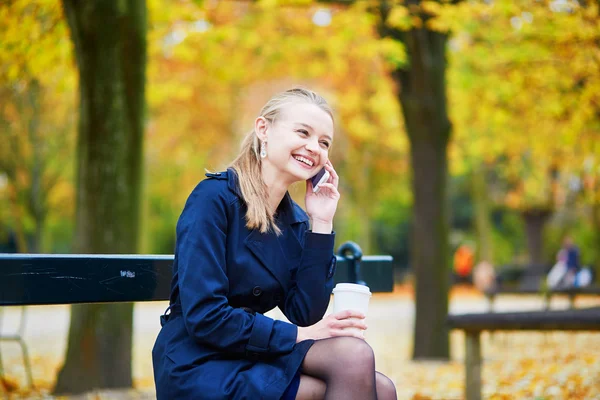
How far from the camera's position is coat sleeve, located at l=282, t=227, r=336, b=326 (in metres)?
2.87

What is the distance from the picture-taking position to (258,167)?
2.91 metres

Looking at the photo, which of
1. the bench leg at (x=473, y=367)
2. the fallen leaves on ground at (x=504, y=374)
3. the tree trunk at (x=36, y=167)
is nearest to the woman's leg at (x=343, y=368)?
the bench leg at (x=473, y=367)

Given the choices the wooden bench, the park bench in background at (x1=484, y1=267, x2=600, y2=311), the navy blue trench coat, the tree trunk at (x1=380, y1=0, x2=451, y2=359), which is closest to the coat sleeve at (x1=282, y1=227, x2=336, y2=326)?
the navy blue trench coat

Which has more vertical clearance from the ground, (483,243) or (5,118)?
(5,118)

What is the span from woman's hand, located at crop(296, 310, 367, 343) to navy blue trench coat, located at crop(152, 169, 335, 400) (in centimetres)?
4

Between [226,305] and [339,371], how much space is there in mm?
437

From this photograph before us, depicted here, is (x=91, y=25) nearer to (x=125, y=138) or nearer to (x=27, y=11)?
(x=125, y=138)

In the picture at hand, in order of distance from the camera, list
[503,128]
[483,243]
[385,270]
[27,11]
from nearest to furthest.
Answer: [385,270], [27,11], [503,128], [483,243]

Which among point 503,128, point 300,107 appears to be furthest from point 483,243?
point 300,107

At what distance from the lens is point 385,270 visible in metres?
4.32

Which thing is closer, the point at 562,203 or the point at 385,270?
the point at 385,270

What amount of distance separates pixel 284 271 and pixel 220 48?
31.9 ft

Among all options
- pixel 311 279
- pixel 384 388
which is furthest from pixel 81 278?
pixel 384 388

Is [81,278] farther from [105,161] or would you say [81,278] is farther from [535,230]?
[535,230]
